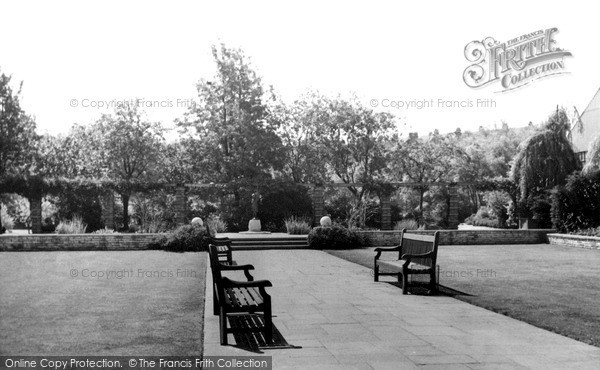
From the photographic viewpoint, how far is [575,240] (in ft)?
67.7

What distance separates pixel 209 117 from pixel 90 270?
20.8m

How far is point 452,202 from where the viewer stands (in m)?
32.4

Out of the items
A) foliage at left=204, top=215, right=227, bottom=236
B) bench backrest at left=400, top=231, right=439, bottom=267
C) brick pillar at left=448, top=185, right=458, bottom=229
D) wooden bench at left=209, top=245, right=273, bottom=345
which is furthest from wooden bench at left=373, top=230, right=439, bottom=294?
brick pillar at left=448, top=185, right=458, bottom=229

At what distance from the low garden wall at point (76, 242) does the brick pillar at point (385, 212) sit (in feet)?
49.3

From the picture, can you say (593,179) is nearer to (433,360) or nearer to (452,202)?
(452,202)

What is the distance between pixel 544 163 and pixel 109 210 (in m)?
21.5

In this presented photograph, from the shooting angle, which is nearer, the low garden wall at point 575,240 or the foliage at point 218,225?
the low garden wall at point 575,240

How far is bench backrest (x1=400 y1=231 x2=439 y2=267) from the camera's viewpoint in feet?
31.6

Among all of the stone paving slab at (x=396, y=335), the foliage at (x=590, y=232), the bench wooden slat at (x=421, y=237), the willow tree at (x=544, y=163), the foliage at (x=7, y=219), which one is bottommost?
the stone paving slab at (x=396, y=335)

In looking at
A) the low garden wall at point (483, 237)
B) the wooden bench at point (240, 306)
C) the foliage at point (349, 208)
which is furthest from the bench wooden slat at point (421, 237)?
the foliage at point (349, 208)

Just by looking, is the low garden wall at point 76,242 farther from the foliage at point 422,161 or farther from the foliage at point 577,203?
the foliage at point 422,161

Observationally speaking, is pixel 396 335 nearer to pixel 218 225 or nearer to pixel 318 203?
pixel 218 225

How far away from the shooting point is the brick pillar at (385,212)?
3175cm

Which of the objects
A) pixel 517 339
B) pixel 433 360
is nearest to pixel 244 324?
pixel 433 360
